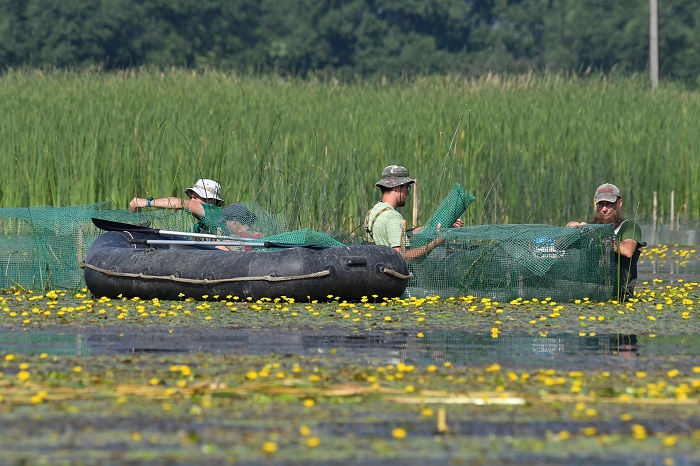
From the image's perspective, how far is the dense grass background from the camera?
1725 centimetres

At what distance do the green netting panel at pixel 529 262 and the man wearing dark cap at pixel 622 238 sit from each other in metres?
0.08

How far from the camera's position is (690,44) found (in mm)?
48062

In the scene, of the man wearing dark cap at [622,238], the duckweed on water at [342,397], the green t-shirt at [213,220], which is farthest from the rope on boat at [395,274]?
the green t-shirt at [213,220]

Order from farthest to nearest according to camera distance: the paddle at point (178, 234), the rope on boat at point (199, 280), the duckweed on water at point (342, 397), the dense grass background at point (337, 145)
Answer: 1. the dense grass background at point (337, 145)
2. the paddle at point (178, 234)
3. the rope on boat at point (199, 280)
4. the duckweed on water at point (342, 397)

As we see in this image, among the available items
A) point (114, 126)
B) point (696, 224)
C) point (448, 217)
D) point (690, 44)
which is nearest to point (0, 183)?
point (114, 126)

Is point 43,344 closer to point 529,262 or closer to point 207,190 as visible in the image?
point 529,262

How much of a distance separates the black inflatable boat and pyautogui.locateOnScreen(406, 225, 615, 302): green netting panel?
521 millimetres

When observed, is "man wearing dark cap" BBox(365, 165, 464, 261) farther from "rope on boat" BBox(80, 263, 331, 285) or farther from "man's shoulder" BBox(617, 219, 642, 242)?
"man's shoulder" BBox(617, 219, 642, 242)

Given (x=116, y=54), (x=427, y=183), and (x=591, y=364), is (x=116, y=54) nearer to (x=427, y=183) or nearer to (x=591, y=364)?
(x=427, y=183)

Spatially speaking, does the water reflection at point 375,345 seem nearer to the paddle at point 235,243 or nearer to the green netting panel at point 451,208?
the paddle at point 235,243

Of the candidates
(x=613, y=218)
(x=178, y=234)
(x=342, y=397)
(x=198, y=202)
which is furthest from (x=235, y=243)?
(x=342, y=397)

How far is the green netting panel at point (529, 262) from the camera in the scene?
1196cm

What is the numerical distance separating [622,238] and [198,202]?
11.8 ft

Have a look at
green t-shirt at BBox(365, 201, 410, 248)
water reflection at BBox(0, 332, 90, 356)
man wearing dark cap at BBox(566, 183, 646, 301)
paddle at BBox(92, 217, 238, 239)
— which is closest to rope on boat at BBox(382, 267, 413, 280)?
green t-shirt at BBox(365, 201, 410, 248)
